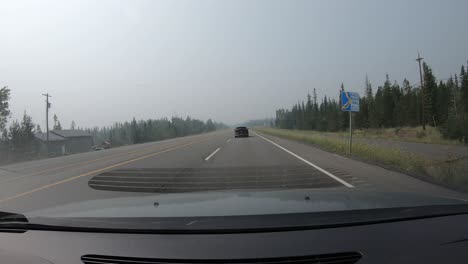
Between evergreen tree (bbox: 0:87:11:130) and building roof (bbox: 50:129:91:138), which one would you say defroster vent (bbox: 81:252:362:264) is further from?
building roof (bbox: 50:129:91:138)

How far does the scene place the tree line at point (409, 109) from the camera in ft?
173

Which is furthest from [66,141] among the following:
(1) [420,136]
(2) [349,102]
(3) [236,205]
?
(3) [236,205]

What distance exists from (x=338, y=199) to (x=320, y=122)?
404ft

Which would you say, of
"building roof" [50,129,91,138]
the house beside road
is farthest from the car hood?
"building roof" [50,129,91,138]

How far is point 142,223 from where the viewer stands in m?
2.95

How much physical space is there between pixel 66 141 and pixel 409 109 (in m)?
80.2

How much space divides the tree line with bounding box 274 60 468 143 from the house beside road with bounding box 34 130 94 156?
65.2 metres

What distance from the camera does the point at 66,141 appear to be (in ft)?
285

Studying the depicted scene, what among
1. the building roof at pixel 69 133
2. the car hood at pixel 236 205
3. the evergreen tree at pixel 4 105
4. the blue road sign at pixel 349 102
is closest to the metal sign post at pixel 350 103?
the blue road sign at pixel 349 102

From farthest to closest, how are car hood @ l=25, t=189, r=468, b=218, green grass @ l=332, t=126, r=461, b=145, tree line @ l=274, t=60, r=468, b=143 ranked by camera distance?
tree line @ l=274, t=60, r=468, b=143
green grass @ l=332, t=126, r=461, b=145
car hood @ l=25, t=189, r=468, b=218

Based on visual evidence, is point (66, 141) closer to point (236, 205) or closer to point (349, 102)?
point (349, 102)

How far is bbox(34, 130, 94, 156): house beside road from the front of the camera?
275ft

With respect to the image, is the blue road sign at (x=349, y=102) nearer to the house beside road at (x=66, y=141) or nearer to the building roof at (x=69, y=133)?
the house beside road at (x=66, y=141)

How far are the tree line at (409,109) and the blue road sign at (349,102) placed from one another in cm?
2125
